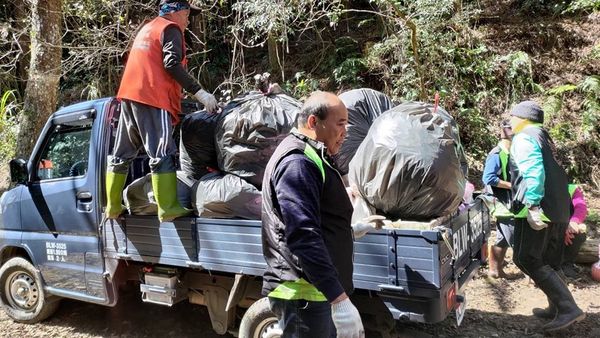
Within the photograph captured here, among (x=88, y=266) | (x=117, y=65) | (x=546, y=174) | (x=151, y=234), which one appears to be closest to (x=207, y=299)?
(x=151, y=234)

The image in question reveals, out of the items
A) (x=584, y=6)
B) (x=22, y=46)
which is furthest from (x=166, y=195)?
(x=22, y=46)

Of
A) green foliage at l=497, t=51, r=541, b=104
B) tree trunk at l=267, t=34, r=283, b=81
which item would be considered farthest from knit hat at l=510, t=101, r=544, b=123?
tree trunk at l=267, t=34, r=283, b=81

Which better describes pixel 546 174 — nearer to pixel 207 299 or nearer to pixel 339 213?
pixel 339 213

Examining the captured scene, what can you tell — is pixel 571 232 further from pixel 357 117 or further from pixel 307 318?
pixel 307 318

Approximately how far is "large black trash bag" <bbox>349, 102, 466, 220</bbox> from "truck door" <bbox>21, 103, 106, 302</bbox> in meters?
2.22

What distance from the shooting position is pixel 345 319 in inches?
76.6

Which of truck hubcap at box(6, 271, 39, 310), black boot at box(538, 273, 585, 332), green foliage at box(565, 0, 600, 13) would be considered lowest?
black boot at box(538, 273, 585, 332)

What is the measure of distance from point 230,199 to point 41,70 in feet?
15.0

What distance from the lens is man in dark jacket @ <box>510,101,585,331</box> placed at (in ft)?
12.4

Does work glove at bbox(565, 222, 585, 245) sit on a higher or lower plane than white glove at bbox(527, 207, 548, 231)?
lower

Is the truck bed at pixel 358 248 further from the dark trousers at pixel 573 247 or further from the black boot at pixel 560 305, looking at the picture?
the dark trousers at pixel 573 247

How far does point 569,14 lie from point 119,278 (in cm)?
960

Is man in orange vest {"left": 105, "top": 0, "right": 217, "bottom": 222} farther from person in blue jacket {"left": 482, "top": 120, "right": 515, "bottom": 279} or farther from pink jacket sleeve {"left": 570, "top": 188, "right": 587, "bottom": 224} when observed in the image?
pink jacket sleeve {"left": 570, "top": 188, "right": 587, "bottom": 224}

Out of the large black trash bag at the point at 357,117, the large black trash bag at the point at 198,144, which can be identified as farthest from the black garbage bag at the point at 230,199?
the large black trash bag at the point at 357,117
